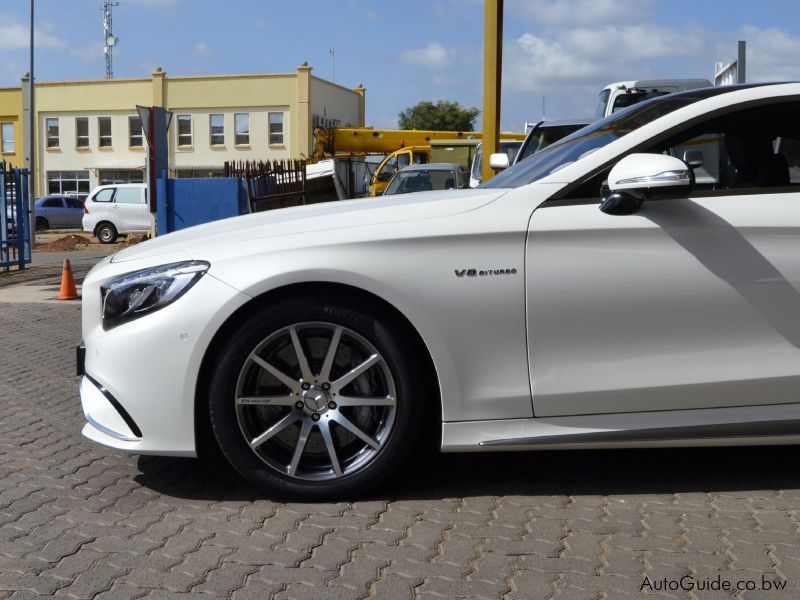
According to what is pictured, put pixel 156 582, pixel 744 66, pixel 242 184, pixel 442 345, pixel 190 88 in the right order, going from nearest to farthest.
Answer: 1. pixel 156 582
2. pixel 442 345
3. pixel 744 66
4. pixel 242 184
5. pixel 190 88

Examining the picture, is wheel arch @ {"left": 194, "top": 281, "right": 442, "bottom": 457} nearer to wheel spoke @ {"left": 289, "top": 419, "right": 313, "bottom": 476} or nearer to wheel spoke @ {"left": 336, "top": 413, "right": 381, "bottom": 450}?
wheel spoke @ {"left": 336, "top": 413, "right": 381, "bottom": 450}

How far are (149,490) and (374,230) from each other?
4.81ft

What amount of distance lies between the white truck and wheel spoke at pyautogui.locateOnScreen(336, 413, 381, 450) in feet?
36.3

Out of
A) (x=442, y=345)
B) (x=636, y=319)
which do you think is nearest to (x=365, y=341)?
(x=442, y=345)

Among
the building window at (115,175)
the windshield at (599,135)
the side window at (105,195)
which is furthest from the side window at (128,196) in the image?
the building window at (115,175)

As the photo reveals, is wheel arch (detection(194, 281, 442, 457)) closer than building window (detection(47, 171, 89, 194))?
Yes

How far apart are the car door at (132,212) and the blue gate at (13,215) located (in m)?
10.9

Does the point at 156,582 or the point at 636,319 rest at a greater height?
the point at 636,319

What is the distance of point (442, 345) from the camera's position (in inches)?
149

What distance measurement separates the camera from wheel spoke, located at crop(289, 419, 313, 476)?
3.86 meters

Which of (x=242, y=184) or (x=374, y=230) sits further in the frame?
(x=242, y=184)

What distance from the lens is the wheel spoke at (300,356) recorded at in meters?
3.84

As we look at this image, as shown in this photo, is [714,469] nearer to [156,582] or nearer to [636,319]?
[636,319]

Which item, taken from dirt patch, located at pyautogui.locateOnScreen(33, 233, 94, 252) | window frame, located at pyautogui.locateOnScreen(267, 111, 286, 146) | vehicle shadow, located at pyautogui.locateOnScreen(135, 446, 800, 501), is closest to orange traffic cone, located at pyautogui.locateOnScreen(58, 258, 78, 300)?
vehicle shadow, located at pyautogui.locateOnScreen(135, 446, 800, 501)
